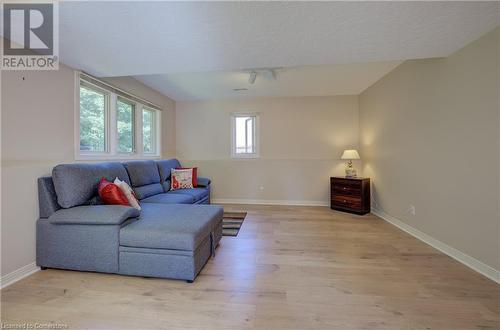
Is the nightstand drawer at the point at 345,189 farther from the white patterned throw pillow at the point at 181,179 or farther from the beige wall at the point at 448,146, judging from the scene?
the white patterned throw pillow at the point at 181,179

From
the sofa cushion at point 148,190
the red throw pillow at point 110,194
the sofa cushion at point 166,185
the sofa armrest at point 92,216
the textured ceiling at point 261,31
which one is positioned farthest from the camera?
the sofa cushion at point 166,185

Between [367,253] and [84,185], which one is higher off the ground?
[84,185]

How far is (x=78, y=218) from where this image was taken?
1.79 meters

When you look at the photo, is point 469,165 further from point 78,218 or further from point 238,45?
point 78,218

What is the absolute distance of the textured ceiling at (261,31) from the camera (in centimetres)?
145

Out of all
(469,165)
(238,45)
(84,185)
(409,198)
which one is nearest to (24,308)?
(84,185)

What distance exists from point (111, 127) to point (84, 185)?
125 cm

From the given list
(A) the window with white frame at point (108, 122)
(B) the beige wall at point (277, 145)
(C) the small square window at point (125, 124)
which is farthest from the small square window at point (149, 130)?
(B) the beige wall at point (277, 145)

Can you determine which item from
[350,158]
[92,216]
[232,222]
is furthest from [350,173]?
[92,216]

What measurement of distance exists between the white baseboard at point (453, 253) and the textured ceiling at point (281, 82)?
2362 mm

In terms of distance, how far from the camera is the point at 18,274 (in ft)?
5.78

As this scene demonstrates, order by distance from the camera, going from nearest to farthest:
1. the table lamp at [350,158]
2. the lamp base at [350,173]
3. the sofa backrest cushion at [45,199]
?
1. the sofa backrest cushion at [45,199]
2. the table lamp at [350,158]
3. the lamp base at [350,173]

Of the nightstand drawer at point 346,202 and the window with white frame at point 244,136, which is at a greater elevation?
the window with white frame at point 244,136

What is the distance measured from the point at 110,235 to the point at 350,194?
12.4ft
